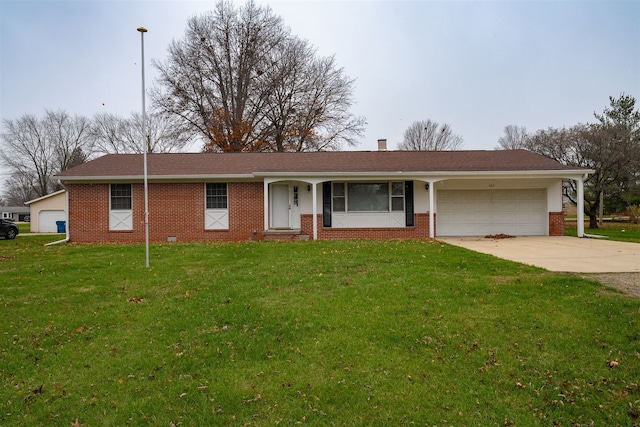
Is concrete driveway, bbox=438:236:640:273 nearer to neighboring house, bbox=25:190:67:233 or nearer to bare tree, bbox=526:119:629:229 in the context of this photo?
bare tree, bbox=526:119:629:229

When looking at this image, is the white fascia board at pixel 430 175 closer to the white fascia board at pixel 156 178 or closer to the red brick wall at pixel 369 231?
the white fascia board at pixel 156 178

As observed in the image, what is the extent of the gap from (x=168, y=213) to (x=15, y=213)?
66.3 meters

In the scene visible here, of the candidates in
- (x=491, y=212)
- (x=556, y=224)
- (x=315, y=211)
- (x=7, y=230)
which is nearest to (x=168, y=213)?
(x=315, y=211)

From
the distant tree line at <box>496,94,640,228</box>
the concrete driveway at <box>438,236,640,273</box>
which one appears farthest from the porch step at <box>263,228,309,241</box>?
the distant tree line at <box>496,94,640,228</box>

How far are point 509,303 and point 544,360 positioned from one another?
1.52 meters

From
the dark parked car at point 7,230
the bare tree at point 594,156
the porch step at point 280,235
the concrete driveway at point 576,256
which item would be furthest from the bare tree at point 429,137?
the dark parked car at point 7,230

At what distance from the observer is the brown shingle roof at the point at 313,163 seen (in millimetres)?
14805

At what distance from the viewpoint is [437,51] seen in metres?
17.8

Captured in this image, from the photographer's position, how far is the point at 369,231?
1485 centimetres

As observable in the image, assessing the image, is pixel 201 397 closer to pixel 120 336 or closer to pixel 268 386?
pixel 268 386

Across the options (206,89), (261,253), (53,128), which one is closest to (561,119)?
(206,89)

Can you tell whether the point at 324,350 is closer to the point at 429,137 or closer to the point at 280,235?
the point at 280,235

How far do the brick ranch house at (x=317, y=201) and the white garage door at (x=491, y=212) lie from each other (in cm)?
4

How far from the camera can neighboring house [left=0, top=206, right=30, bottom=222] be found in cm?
6319
